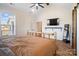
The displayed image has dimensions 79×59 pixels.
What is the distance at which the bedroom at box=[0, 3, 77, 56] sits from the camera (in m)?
2.35

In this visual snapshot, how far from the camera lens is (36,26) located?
2.42m

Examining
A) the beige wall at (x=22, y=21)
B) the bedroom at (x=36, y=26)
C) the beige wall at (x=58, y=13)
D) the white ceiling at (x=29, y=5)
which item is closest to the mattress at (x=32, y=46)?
the bedroom at (x=36, y=26)

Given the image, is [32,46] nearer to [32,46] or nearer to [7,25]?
[32,46]

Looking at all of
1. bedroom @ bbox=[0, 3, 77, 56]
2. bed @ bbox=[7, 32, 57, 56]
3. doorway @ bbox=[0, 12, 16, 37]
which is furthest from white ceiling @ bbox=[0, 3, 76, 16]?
bed @ bbox=[7, 32, 57, 56]

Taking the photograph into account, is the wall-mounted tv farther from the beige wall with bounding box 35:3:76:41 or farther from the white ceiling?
the white ceiling

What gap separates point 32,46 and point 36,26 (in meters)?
0.39

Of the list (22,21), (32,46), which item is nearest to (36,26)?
(22,21)

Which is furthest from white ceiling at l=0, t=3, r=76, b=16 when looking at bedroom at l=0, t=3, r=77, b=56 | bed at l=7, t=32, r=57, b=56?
bed at l=7, t=32, r=57, b=56

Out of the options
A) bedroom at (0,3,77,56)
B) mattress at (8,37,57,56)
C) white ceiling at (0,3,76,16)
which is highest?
white ceiling at (0,3,76,16)

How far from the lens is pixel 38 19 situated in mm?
2428

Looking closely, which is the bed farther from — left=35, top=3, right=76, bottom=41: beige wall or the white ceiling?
the white ceiling

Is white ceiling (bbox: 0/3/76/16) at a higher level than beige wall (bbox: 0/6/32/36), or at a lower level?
higher

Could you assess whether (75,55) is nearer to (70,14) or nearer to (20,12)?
(70,14)

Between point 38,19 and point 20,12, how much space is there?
37cm
